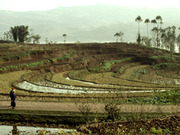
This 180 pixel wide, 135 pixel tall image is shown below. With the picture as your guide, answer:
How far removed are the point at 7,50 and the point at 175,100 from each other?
44.9 meters

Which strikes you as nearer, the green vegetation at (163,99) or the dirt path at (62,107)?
the dirt path at (62,107)

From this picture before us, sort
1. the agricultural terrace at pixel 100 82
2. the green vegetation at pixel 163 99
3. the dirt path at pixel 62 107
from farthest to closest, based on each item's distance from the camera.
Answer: the green vegetation at pixel 163 99 → the dirt path at pixel 62 107 → the agricultural terrace at pixel 100 82

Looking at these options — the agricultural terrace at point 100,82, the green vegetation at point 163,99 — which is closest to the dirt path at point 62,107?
the agricultural terrace at point 100,82

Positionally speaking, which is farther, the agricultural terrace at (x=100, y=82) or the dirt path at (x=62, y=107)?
the dirt path at (x=62, y=107)

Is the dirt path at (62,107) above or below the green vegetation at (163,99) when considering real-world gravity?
above

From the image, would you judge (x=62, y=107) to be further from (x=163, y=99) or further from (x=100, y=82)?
(x=100, y=82)

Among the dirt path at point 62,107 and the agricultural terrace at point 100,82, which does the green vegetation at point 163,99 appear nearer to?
the agricultural terrace at point 100,82

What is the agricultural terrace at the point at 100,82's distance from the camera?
50.1 feet

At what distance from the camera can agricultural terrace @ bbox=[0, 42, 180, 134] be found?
602 inches

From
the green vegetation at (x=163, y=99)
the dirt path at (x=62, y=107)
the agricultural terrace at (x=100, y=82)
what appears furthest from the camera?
the green vegetation at (x=163, y=99)

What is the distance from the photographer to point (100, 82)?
37.4 metres

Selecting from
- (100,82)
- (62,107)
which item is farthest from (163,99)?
(100,82)

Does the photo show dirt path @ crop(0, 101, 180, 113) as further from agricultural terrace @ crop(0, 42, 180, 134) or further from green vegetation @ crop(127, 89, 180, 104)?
green vegetation @ crop(127, 89, 180, 104)

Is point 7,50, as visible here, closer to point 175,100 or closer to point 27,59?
point 27,59
